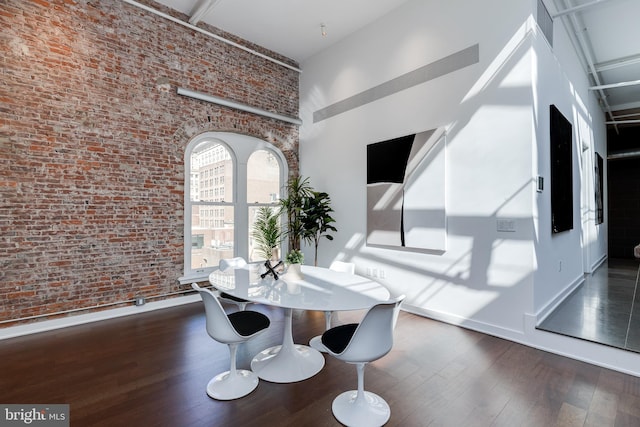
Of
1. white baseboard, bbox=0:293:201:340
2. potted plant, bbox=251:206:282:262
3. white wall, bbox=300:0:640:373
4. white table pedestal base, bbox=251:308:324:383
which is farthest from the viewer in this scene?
potted plant, bbox=251:206:282:262

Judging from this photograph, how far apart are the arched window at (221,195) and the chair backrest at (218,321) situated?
273 centimetres

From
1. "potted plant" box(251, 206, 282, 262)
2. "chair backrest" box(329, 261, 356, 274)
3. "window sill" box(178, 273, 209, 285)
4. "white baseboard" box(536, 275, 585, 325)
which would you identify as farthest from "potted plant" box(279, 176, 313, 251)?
"white baseboard" box(536, 275, 585, 325)

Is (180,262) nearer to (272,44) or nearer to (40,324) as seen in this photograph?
(40,324)

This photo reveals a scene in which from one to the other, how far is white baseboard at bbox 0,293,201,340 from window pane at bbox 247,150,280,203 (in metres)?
2.03

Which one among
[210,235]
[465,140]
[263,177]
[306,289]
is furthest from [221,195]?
[465,140]

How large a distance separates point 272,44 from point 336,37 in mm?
1205

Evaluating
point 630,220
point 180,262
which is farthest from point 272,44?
point 630,220

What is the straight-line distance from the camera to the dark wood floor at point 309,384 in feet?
6.79

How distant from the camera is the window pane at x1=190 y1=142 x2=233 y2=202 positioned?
4.96 m

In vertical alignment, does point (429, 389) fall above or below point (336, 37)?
below

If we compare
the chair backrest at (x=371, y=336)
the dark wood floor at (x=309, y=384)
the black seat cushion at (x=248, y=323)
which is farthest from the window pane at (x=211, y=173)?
the chair backrest at (x=371, y=336)

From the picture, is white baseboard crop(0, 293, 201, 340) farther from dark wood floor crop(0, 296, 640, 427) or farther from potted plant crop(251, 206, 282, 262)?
potted plant crop(251, 206, 282, 262)

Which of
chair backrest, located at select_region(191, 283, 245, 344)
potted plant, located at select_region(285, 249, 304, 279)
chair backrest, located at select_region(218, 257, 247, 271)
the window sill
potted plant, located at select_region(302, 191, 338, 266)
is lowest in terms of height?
the window sill

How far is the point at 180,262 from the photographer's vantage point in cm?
471
